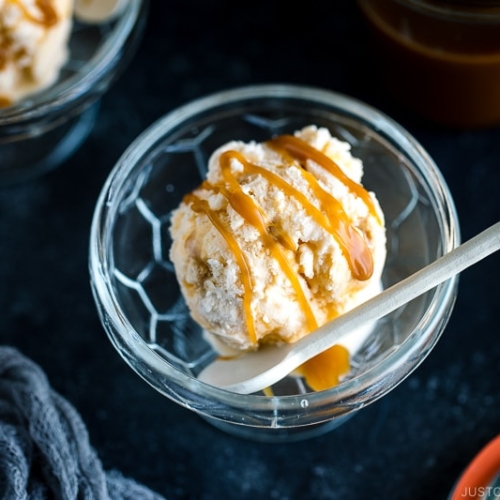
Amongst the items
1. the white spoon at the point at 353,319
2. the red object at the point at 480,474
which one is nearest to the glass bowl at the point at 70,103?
the white spoon at the point at 353,319

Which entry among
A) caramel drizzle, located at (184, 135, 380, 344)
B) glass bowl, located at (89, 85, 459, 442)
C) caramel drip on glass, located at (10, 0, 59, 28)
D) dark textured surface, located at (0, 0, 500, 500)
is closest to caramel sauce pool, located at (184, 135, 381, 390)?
caramel drizzle, located at (184, 135, 380, 344)

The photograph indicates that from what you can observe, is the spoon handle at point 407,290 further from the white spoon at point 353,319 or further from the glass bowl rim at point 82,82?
the glass bowl rim at point 82,82

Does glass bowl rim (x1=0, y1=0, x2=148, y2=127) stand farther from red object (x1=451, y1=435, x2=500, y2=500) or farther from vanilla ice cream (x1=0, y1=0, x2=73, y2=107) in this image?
red object (x1=451, y1=435, x2=500, y2=500)

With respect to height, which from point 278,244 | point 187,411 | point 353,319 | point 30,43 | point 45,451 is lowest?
point 187,411

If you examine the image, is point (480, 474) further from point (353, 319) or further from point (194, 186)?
point (194, 186)

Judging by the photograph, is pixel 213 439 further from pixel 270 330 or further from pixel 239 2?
pixel 239 2

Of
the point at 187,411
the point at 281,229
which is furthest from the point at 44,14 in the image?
the point at 187,411
